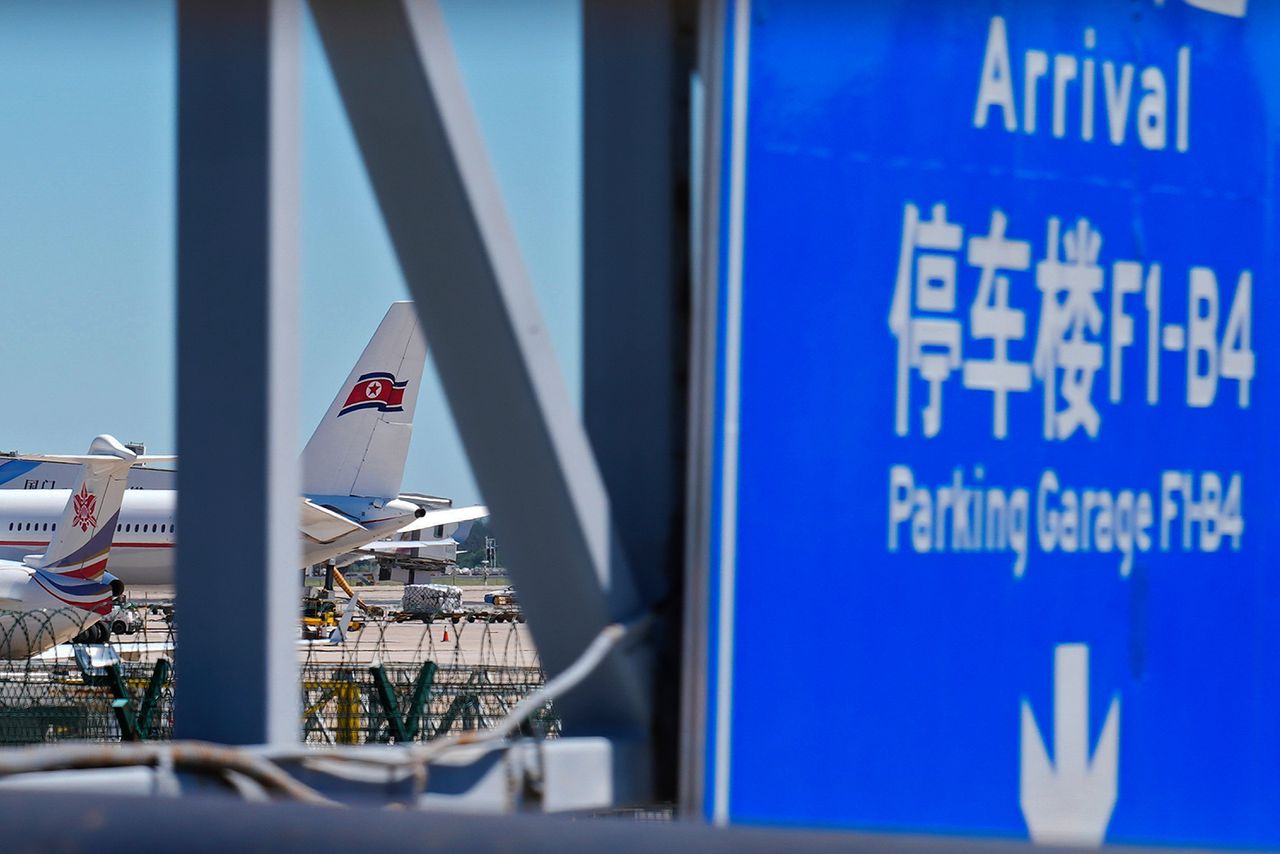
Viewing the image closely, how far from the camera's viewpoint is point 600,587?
2207mm

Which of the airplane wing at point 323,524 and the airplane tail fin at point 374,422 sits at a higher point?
the airplane tail fin at point 374,422

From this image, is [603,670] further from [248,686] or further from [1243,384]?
[1243,384]

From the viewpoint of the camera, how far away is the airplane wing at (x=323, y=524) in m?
35.8

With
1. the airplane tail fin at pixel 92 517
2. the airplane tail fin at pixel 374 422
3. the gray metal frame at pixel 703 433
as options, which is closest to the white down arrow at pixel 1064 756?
the gray metal frame at pixel 703 433

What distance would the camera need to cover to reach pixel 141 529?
3934 cm

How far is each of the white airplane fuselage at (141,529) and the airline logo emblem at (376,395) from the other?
2501mm

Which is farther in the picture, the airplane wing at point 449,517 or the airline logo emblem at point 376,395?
the airplane wing at point 449,517

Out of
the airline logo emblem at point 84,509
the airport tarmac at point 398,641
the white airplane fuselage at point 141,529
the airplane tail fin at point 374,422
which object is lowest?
the airport tarmac at point 398,641

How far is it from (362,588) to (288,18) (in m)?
76.9

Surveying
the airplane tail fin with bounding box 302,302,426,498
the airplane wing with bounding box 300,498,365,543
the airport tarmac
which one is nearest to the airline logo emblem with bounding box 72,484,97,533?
the airport tarmac

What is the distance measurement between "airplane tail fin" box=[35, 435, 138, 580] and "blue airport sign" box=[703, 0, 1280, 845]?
2699 centimetres

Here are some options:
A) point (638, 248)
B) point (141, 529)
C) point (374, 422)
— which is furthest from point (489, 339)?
point (141, 529)

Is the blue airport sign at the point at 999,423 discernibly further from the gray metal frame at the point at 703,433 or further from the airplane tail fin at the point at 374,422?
the airplane tail fin at the point at 374,422

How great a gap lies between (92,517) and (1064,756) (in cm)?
2731
